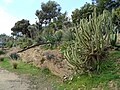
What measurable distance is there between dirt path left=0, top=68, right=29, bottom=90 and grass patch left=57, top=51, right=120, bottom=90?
1873 mm

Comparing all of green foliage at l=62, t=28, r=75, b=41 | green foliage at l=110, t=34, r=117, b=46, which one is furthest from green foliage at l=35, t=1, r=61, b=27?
→ green foliage at l=110, t=34, r=117, b=46

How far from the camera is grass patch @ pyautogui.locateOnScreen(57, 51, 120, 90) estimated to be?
11607 millimetres

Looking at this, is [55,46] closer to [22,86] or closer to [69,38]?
[69,38]

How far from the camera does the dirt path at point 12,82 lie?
13.7 meters

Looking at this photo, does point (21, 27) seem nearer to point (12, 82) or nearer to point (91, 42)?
point (12, 82)

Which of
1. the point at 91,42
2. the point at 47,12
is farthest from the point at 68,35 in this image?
the point at 47,12

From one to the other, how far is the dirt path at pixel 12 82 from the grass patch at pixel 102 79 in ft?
6.14

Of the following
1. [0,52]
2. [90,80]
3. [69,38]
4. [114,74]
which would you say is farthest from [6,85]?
[0,52]

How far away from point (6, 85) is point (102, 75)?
4665mm

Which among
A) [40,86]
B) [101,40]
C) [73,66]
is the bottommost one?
[40,86]

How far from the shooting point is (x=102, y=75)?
1241 cm

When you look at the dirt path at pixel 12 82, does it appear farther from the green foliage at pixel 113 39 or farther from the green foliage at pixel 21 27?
the green foliage at pixel 21 27

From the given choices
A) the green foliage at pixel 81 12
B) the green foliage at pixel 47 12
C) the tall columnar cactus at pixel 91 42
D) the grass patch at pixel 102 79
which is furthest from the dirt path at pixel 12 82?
the green foliage at pixel 47 12

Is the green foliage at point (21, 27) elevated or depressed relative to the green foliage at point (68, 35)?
elevated
